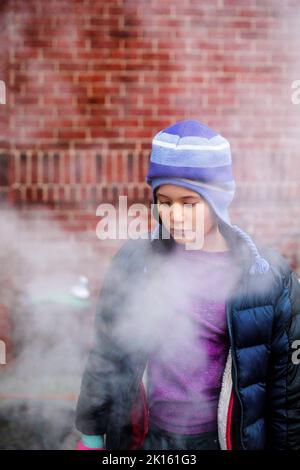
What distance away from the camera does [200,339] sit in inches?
78.3

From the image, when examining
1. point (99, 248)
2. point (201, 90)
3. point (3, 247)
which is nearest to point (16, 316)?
point (3, 247)

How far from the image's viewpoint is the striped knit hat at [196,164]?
1.91 m

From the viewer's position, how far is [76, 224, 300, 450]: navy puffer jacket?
195cm

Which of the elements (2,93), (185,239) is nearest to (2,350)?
(2,93)

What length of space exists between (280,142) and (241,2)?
0.96m

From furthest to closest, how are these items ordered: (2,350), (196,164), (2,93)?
(2,350)
(2,93)
(196,164)

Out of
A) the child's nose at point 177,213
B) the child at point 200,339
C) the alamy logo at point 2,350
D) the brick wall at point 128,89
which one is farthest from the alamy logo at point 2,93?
the child's nose at point 177,213

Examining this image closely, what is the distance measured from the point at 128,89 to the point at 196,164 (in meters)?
1.85

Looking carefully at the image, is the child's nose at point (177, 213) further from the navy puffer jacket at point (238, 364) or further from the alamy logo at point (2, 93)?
the alamy logo at point (2, 93)

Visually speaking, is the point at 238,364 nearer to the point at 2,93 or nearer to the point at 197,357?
the point at 197,357

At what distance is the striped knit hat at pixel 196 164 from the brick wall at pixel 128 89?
1.65 metres

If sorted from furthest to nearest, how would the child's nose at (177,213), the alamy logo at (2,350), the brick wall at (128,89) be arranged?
the alamy logo at (2,350)
the brick wall at (128,89)
the child's nose at (177,213)

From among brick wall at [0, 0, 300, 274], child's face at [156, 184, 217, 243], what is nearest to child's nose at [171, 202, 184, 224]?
child's face at [156, 184, 217, 243]

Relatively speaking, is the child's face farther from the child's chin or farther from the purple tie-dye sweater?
the purple tie-dye sweater
